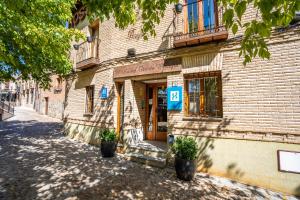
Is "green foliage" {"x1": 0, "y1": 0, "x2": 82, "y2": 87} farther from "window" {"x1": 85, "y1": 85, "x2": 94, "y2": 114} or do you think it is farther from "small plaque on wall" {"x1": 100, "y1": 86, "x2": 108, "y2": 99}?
"small plaque on wall" {"x1": 100, "y1": 86, "x2": 108, "y2": 99}

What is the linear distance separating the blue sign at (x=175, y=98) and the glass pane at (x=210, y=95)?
34.2 inches

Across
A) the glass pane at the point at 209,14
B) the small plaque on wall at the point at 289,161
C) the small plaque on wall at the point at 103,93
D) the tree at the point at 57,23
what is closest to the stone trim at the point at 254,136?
the small plaque on wall at the point at 289,161

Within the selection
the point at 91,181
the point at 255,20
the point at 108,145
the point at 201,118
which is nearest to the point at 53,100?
the point at 108,145

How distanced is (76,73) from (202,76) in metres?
7.39

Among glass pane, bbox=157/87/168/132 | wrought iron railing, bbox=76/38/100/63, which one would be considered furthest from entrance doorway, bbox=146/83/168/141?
wrought iron railing, bbox=76/38/100/63

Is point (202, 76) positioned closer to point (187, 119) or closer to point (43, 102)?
point (187, 119)

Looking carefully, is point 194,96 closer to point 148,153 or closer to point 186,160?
point 186,160

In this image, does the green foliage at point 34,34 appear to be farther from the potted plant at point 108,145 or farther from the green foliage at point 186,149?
the green foliage at point 186,149

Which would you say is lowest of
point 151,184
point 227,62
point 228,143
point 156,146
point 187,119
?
point 151,184

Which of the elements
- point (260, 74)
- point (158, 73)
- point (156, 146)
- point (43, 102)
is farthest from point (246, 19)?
point (43, 102)

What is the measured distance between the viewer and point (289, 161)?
4.55 meters

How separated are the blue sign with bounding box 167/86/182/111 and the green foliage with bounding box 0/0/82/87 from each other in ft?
14.1

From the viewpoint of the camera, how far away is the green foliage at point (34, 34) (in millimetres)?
5530

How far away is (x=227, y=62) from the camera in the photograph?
18.4 feet
